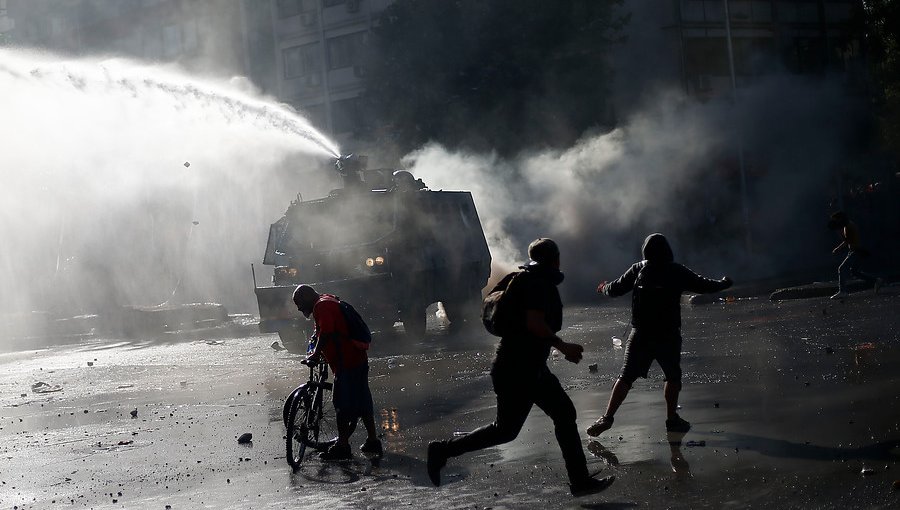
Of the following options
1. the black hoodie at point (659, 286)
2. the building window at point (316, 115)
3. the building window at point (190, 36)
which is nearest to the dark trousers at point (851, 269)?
the black hoodie at point (659, 286)

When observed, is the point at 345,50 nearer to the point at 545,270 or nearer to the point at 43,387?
the point at 43,387

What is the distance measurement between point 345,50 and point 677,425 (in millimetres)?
42541

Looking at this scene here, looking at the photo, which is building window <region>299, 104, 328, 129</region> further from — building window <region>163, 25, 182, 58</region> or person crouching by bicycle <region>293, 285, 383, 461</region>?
person crouching by bicycle <region>293, 285, 383, 461</region>

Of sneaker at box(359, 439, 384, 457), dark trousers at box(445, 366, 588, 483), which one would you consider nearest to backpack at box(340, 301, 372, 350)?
sneaker at box(359, 439, 384, 457)

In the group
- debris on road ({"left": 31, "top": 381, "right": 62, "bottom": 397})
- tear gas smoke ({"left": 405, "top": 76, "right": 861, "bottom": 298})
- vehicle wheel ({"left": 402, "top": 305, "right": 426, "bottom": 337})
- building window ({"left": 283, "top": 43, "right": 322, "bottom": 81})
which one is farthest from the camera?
building window ({"left": 283, "top": 43, "right": 322, "bottom": 81})

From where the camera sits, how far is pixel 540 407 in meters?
7.27

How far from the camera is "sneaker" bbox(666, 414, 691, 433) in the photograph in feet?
29.1

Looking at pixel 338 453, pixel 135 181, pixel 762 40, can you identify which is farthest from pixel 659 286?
pixel 762 40

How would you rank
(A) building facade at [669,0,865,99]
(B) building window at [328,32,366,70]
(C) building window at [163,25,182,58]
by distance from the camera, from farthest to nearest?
(C) building window at [163,25,182,58], (B) building window at [328,32,366,70], (A) building facade at [669,0,865,99]

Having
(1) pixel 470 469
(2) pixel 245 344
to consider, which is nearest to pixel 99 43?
(2) pixel 245 344

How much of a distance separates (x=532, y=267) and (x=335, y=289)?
1092 centimetres

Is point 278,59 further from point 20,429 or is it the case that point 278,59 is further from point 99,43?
point 20,429

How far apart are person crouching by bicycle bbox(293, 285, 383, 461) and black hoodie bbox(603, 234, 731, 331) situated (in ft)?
7.01

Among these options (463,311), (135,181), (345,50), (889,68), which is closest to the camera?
(463,311)
